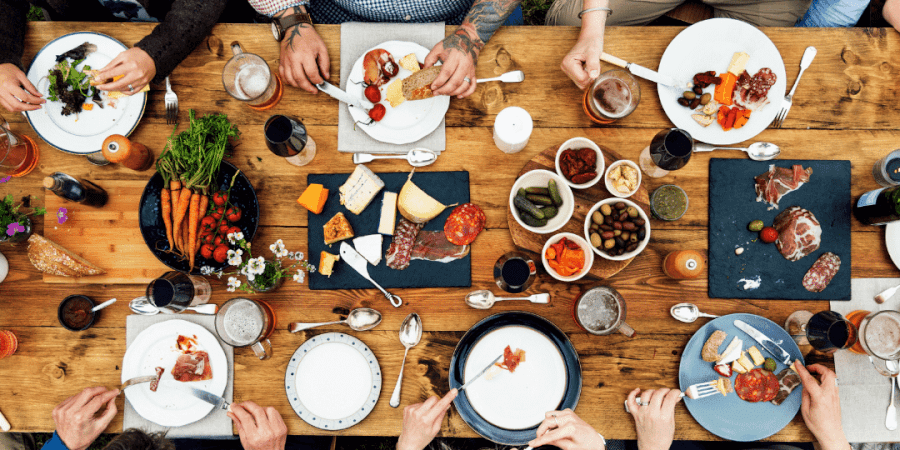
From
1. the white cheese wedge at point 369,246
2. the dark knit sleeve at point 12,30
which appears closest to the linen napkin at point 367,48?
the white cheese wedge at point 369,246

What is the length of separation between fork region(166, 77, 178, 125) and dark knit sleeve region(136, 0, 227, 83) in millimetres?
50

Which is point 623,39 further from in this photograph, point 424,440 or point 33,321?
point 33,321

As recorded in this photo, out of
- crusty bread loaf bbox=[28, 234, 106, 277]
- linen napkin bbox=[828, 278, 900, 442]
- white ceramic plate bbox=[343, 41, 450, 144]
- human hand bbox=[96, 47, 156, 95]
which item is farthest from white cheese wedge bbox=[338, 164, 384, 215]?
linen napkin bbox=[828, 278, 900, 442]

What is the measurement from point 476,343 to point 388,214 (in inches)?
25.2

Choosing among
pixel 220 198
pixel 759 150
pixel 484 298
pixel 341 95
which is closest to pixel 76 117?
pixel 220 198

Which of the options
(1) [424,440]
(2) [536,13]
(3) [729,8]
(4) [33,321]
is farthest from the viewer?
(2) [536,13]

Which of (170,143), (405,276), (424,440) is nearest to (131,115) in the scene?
(170,143)

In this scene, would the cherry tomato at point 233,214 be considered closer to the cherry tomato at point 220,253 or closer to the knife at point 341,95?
the cherry tomato at point 220,253

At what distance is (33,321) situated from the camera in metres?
1.71

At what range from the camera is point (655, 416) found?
1592 millimetres

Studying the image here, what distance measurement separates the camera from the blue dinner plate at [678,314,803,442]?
1.62 metres

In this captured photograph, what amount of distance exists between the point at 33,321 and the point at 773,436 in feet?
10.3

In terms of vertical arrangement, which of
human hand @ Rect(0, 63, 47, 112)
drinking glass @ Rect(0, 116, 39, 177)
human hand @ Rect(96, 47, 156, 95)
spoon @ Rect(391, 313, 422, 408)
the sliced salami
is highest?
human hand @ Rect(96, 47, 156, 95)

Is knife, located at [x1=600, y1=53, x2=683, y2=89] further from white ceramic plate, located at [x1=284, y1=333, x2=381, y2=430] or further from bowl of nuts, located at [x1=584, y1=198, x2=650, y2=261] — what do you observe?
white ceramic plate, located at [x1=284, y1=333, x2=381, y2=430]
